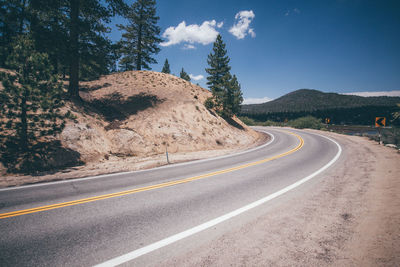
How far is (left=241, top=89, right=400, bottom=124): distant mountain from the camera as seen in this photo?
2484 inches

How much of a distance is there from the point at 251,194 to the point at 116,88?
69.1 feet

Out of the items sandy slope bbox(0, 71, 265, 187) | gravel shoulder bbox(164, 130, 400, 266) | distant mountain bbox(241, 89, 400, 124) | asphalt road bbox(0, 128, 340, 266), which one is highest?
distant mountain bbox(241, 89, 400, 124)

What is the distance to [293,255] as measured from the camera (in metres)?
2.95

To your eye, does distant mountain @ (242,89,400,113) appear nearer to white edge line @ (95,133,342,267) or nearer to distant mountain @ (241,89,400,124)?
distant mountain @ (241,89,400,124)

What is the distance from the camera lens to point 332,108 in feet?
251

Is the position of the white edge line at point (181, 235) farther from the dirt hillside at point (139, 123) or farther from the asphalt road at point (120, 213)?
the dirt hillside at point (139, 123)

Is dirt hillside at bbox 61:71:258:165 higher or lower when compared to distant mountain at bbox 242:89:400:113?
lower

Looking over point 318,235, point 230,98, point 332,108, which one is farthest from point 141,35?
point 332,108

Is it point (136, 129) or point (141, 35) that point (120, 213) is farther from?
point (141, 35)

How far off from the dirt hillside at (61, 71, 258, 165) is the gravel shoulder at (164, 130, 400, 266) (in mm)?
10424

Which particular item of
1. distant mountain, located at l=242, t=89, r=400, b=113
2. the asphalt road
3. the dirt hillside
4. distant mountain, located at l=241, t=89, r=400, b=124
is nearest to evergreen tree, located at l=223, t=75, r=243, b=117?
the dirt hillside

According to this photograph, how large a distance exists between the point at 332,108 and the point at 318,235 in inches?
3813

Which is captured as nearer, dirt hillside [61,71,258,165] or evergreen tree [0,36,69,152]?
evergreen tree [0,36,69,152]

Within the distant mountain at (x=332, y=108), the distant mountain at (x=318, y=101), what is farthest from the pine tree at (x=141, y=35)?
the distant mountain at (x=318, y=101)
